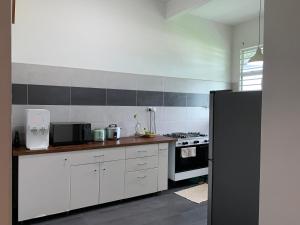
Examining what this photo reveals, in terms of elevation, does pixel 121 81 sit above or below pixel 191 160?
above

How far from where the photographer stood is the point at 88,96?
3.50m

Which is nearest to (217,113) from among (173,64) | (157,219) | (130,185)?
(157,219)

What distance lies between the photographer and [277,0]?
54.4 inches

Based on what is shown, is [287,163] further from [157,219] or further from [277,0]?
[157,219]

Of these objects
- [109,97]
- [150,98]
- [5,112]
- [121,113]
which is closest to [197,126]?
[150,98]

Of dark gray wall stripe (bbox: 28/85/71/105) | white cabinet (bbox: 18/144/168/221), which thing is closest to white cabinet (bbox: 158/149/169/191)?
white cabinet (bbox: 18/144/168/221)

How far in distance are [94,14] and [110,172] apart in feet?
7.68

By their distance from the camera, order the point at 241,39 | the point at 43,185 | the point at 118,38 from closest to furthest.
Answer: the point at 43,185 → the point at 118,38 → the point at 241,39

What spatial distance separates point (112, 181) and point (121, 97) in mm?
1344

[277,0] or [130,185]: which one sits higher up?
[277,0]

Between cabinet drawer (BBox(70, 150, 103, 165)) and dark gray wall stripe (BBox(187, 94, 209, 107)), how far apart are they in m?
2.26

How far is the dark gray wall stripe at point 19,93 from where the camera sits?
2.97 meters

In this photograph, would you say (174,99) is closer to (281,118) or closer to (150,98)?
(150,98)

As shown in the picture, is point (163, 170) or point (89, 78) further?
point (163, 170)
